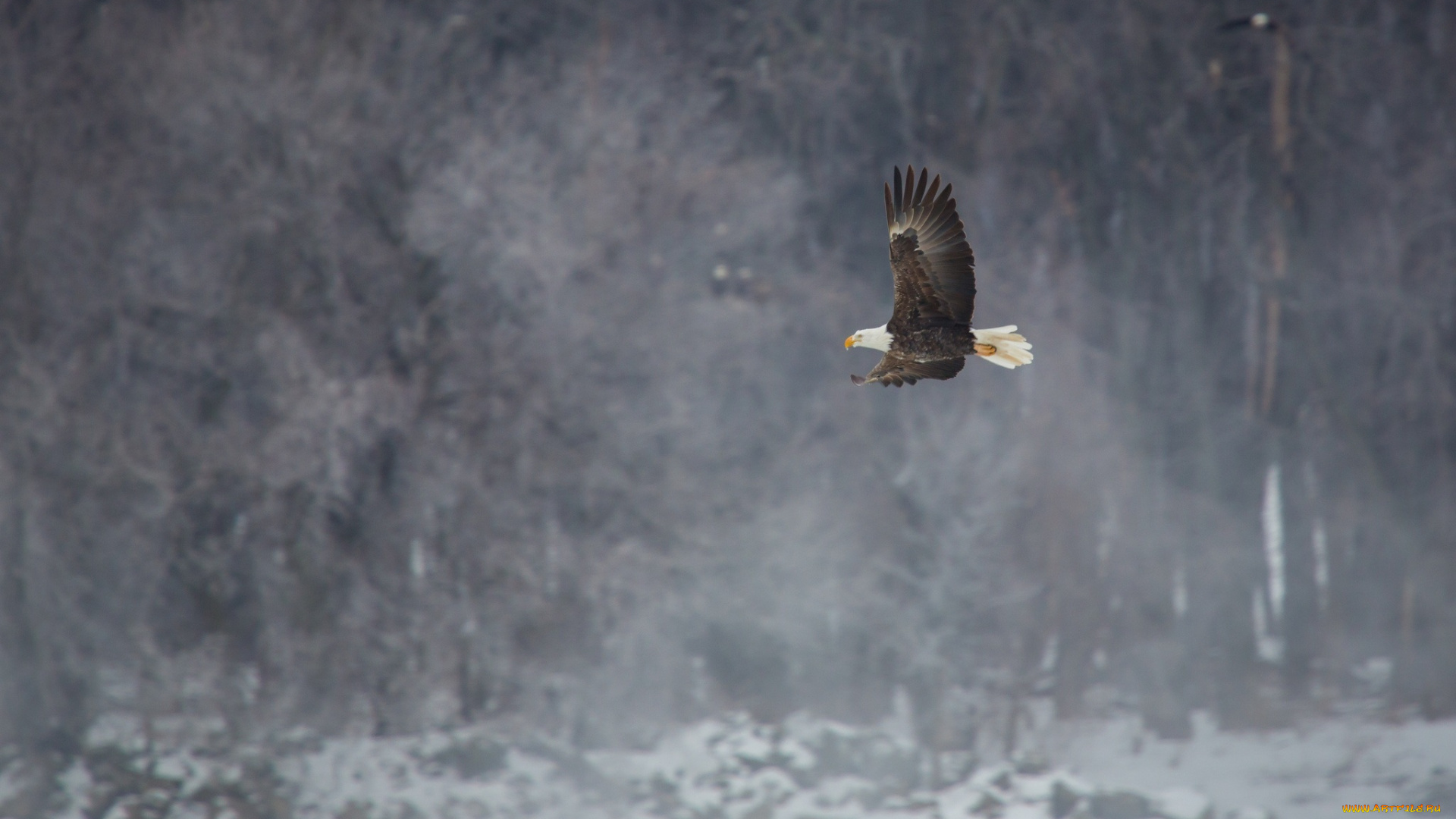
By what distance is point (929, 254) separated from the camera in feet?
20.0

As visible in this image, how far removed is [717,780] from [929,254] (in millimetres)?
9667

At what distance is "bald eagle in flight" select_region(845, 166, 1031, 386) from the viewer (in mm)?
6023

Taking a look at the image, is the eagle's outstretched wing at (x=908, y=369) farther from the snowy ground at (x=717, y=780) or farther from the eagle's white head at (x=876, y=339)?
the snowy ground at (x=717, y=780)

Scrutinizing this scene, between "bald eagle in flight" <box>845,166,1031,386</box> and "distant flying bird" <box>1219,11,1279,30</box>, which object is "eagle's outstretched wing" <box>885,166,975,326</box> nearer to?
"bald eagle in flight" <box>845,166,1031,386</box>

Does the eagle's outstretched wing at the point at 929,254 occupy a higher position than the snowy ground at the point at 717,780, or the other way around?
the eagle's outstretched wing at the point at 929,254

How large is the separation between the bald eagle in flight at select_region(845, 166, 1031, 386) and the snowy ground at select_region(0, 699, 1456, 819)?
8816 millimetres

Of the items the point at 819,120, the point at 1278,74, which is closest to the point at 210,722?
the point at 819,120

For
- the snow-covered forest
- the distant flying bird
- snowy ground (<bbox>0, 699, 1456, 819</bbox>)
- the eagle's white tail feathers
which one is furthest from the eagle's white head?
the distant flying bird

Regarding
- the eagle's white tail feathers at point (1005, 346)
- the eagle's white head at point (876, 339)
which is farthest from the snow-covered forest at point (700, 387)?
the eagle's white head at point (876, 339)

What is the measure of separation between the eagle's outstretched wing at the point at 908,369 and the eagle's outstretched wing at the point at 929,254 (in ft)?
0.99

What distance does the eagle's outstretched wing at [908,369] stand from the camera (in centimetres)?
643

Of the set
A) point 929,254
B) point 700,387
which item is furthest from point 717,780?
point 929,254

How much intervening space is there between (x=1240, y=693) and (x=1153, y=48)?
7.73 meters

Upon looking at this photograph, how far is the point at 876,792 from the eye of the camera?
14.3 m
